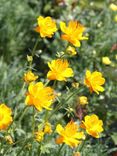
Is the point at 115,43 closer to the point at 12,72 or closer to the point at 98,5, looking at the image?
the point at 98,5

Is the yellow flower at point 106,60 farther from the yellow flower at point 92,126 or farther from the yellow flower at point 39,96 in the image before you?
the yellow flower at point 39,96

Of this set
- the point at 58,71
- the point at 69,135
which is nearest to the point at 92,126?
the point at 69,135

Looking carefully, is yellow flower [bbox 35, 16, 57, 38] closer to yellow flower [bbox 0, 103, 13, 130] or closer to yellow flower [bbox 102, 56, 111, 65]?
yellow flower [bbox 0, 103, 13, 130]

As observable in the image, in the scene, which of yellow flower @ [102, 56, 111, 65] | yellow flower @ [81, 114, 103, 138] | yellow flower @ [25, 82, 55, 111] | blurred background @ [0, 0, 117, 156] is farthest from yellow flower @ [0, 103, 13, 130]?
yellow flower @ [102, 56, 111, 65]

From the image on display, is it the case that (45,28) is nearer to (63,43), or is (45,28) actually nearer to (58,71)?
(58,71)

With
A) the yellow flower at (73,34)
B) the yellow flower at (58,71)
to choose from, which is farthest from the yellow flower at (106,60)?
the yellow flower at (58,71)
